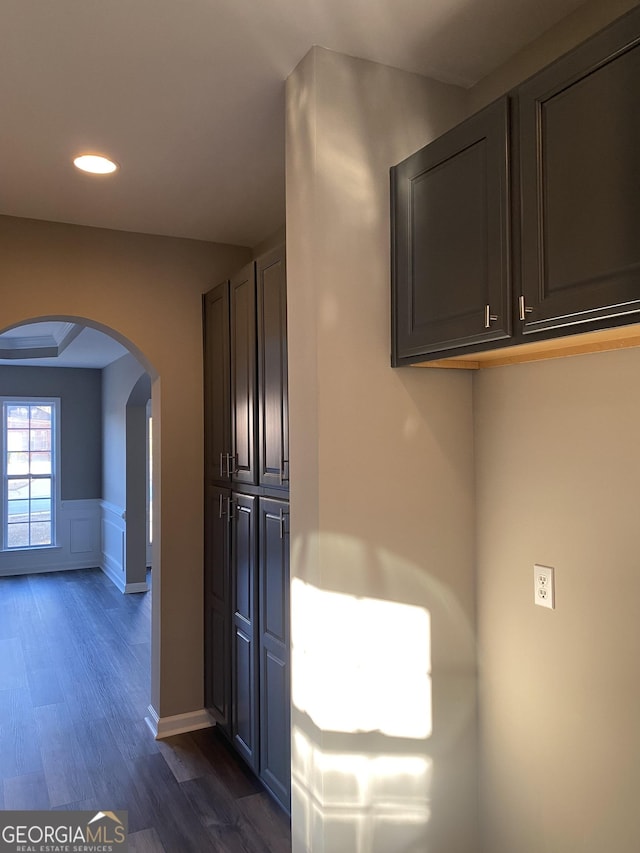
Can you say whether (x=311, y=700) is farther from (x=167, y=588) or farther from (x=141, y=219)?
(x=141, y=219)

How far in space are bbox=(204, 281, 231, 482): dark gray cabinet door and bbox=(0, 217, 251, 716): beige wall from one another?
0.07 m

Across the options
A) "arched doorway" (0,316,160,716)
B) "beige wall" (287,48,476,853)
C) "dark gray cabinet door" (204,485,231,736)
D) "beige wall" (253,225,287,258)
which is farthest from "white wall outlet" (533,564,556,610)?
"arched doorway" (0,316,160,716)

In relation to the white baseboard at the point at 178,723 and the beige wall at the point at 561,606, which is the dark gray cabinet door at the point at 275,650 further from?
the beige wall at the point at 561,606

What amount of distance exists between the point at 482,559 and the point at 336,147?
130 cm

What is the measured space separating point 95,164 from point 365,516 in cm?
180

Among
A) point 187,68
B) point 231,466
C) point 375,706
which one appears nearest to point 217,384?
point 231,466

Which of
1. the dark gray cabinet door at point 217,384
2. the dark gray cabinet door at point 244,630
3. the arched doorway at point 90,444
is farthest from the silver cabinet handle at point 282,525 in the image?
the arched doorway at point 90,444

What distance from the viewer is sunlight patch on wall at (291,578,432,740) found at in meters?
1.78

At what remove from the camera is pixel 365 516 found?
72.7 inches

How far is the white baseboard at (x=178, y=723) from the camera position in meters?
3.36

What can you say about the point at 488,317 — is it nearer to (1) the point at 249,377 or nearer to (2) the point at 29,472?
(1) the point at 249,377

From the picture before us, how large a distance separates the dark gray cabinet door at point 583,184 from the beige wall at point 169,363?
2335 millimetres

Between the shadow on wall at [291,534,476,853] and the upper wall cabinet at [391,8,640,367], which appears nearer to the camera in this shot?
the upper wall cabinet at [391,8,640,367]

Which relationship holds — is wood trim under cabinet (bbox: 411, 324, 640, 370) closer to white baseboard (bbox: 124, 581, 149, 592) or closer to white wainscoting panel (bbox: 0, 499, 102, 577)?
white baseboard (bbox: 124, 581, 149, 592)
